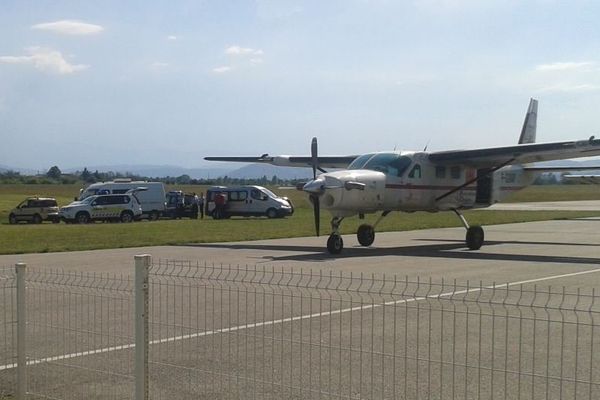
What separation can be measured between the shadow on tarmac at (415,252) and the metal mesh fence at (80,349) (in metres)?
8.63

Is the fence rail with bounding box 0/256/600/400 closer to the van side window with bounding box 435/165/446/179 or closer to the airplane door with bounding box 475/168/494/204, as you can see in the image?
the van side window with bounding box 435/165/446/179

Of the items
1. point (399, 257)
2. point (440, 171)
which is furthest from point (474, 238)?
point (399, 257)

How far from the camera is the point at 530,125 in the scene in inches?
1281

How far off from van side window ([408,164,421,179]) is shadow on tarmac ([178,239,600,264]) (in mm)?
Answer: 2056

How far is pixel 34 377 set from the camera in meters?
7.46

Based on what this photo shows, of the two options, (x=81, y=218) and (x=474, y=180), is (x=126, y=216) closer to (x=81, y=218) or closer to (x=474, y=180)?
(x=81, y=218)

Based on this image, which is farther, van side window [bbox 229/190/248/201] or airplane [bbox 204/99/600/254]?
van side window [bbox 229/190/248/201]

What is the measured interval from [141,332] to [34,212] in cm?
4334

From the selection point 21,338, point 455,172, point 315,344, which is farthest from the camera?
point 455,172

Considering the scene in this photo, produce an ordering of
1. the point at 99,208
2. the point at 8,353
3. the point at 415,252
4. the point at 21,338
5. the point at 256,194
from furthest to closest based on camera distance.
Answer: the point at 256,194 → the point at 99,208 → the point at 415,252 → the point at 8,353 → the point at 21,338

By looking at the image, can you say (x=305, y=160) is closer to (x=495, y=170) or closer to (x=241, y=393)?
(x=495, y=170)

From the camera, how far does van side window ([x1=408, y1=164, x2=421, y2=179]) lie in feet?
76.6

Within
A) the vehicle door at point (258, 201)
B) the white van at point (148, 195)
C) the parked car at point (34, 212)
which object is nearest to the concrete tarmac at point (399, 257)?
the vehicle door at point (258, 201)

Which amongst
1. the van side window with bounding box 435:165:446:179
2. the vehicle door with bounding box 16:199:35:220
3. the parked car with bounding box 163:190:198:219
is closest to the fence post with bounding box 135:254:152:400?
the van side window with bounding box 435:165:446:179
